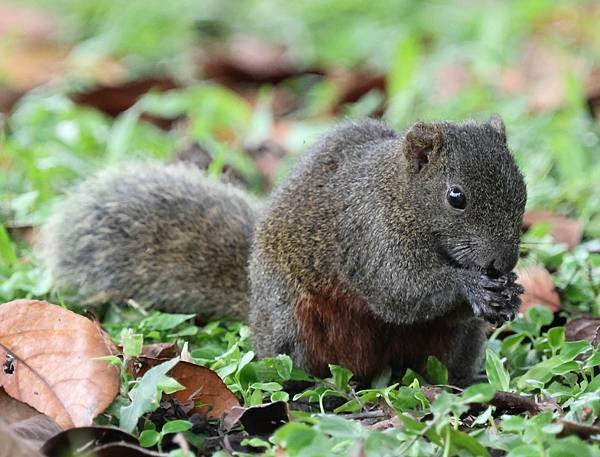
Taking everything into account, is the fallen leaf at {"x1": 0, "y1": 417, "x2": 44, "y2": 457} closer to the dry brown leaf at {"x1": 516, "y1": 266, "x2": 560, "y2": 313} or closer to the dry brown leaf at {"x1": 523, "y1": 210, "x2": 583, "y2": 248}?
the dry brown leaf at {"x1": 516, "y1": 266, "x2": 560, "y2": 313}

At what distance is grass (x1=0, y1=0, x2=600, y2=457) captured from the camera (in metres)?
3.52

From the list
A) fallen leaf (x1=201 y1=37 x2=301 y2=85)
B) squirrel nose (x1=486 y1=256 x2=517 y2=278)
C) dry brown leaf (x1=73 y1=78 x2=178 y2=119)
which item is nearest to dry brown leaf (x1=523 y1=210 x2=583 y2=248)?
squirrel nose (x1=486 y1=256 x2=517 y2=278)

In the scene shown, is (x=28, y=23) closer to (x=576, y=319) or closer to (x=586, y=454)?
(x=576, y=319)

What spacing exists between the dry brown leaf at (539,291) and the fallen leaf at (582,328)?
9.0 inches

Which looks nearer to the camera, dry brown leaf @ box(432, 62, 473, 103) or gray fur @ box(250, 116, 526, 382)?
gray fur @ box(250, 116, 526, 382)

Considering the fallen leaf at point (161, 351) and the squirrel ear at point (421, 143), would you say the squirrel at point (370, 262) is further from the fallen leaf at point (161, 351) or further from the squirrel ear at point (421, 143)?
the fallen leaf at point (161, 351)

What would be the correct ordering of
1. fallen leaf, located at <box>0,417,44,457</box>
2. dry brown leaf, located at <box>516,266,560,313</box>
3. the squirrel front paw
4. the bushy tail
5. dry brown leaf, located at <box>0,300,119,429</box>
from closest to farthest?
fallen leaf, located at <box>0,417,44,457</box> → dry brown leaf, located at <box>0,300,119,429</box> → the squirrel front paw → dry brown leaf, located at <box>516,266,560,313</box> → the bushy tail

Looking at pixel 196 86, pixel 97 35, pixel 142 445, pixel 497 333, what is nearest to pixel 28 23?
pixel 97 35

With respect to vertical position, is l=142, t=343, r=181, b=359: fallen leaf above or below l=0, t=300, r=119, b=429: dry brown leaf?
below

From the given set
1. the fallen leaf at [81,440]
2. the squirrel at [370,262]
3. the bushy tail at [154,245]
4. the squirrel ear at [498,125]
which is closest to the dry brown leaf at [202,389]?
the fallen leaf at [81,440]

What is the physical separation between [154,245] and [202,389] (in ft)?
4.78

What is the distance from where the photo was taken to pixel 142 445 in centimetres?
349

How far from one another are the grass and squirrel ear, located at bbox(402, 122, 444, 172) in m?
0.80

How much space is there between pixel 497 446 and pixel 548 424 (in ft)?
0.54
